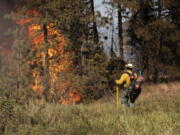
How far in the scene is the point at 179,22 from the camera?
73.8 ft

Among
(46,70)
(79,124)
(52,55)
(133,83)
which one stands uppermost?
(52,55)

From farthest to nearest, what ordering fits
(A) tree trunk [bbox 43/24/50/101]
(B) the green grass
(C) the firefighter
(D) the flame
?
(D) the flame, (A) tree trunk [bbox 43/24/50/101], (C) the firefighter, (B) the green grass

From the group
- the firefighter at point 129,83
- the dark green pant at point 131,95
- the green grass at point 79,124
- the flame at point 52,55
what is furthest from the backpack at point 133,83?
the flame at point 52,55

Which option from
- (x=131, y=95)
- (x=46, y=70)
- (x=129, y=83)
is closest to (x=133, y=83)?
(x=129, y=83)

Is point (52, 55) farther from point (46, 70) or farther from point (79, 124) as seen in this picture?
point (79, 124)

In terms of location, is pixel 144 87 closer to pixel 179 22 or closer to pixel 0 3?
pixel 179 22

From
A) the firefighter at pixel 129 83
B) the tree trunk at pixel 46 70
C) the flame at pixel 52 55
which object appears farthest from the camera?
the flame at pixel 52 55

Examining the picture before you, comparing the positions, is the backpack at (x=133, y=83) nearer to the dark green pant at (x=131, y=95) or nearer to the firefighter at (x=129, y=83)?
the firefighter at (x=129, y=83)

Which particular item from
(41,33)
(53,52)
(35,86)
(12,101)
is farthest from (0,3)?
(12,101)

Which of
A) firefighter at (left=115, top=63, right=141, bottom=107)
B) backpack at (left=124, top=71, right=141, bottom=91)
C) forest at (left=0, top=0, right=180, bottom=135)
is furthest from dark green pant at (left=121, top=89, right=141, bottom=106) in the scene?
forest at (left=0, top=0, right=180, bottom=135)

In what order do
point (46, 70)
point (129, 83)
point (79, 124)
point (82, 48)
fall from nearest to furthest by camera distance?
point (79, 124) < point (129, 83) < point (46, 70) < point (82, 48)

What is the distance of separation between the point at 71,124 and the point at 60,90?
9.01m

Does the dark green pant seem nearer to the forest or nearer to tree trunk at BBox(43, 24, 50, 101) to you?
the forest

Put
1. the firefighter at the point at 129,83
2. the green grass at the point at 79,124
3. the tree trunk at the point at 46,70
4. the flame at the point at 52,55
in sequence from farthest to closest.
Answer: the flame at the point at 52,55
the tree trunk at the point at 46,70
the firefighter at the point at 129,83
the green grass at the point at 79,124
